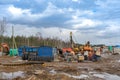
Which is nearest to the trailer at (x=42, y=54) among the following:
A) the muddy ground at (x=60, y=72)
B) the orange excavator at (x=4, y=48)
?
the muddy ground at (x=60, y=72)

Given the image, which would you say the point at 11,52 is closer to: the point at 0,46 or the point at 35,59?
the point at 0,46

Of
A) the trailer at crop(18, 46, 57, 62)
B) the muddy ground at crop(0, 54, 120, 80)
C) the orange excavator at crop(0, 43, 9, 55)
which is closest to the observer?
the muddy ground at crop(0, 54, 120, 80)

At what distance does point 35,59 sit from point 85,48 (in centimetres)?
1134

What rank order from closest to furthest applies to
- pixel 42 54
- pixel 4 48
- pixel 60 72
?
pixel 60 72 → pixel 42 54 → pixel 4 48

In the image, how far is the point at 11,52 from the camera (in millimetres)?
43344

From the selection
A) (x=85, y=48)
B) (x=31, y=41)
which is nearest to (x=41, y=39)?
(x=31, y=41)

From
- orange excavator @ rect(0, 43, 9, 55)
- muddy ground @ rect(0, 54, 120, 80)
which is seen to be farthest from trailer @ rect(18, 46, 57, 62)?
orange excavator @ rect(0, 43, 9, 55)

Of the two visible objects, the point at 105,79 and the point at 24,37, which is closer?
the point at 105,79

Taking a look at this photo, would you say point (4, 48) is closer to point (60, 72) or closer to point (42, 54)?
point (42, 54)

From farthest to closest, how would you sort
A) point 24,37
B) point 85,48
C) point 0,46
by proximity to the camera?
point 24,37 < point 0,46 < point 85,48

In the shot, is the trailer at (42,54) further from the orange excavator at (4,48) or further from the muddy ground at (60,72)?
the orange excavator at (4,48)

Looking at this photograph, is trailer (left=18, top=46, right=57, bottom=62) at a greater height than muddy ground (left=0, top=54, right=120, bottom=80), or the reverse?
trailer (left=18, top=46, right=57, bottom=62)

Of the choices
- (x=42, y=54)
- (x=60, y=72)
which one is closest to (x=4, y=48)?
(x=42, y=54)

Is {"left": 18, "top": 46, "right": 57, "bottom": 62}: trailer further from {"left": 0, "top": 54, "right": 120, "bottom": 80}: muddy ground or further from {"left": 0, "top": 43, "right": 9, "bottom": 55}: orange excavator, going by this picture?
{"left": 0, "top": 43, "right": 9, "bottom": 55}: orange excavator
